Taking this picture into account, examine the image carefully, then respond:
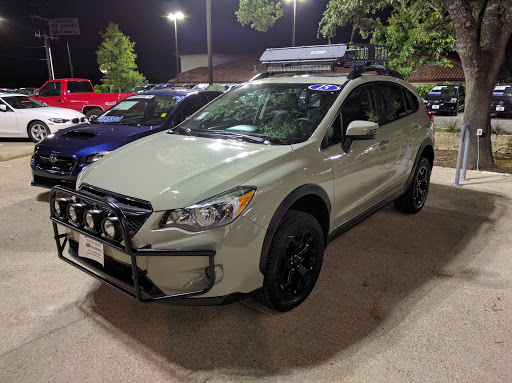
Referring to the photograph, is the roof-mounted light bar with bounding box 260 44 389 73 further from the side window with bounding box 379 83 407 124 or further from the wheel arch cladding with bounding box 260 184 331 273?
the wheel arch cladding with bounding box 260 184 331 273

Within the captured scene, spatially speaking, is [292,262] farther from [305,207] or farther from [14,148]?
[14,148]

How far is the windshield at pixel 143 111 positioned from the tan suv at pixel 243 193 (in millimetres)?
2277

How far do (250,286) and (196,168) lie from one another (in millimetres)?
868

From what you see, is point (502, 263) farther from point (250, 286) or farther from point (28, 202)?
point (28, 202)

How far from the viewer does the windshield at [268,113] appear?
323cm

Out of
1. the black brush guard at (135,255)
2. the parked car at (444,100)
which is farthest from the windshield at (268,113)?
the parked car at (444,100)

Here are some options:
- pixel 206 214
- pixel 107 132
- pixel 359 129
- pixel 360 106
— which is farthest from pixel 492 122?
pixel 206 214

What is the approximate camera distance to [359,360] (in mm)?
2428

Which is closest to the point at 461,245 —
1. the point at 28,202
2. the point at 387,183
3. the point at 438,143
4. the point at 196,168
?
the point at 387,183

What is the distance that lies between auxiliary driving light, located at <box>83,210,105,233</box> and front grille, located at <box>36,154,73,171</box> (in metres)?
2.83

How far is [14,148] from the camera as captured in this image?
1020 cm

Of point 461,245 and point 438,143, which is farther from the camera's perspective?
point 438,143

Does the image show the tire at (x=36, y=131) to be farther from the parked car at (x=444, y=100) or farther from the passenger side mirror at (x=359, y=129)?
the parked car at (x=444, y=100)

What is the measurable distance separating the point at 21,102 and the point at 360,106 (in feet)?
35.9
